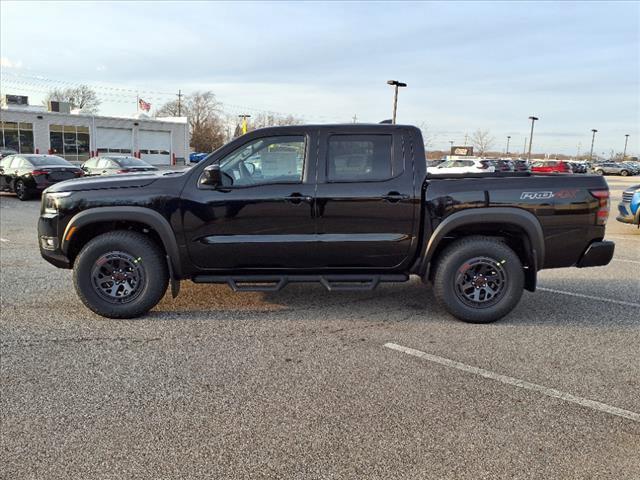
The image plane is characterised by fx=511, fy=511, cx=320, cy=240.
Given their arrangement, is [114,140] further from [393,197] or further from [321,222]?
[393,197]

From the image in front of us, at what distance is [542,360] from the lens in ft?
13.5

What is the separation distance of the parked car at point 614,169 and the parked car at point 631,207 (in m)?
53.3

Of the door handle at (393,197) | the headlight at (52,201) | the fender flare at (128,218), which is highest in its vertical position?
the door handle at (393,197)

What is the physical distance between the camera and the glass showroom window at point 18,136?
35.6m

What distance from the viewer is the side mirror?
15.5ft

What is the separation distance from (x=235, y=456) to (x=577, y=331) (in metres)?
3.59

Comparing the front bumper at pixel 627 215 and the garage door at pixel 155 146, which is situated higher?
the garage door at pixel 155 146

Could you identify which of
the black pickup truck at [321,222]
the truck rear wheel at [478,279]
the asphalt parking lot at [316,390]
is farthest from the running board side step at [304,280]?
the truck rear wheel at [478,279]

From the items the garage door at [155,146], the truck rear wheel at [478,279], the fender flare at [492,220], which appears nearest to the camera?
the fender flare at [492,220]

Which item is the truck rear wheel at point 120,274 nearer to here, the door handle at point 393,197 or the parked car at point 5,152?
the door handle at point 393,197

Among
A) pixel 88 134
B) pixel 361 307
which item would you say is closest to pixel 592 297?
pixel 361 307

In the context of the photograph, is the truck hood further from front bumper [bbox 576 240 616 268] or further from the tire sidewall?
the tire sidewall

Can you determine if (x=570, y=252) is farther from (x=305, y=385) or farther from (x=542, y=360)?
(x=305, y=385)

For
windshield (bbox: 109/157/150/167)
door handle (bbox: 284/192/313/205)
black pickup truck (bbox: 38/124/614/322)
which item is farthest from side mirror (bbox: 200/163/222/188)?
windshield (bbox: 109/157/150/167)
